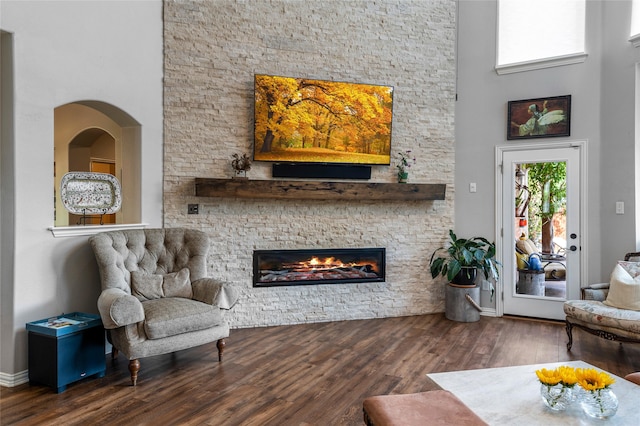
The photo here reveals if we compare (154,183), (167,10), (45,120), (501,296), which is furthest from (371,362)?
(167,10)

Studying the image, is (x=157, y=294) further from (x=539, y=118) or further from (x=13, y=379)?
(x=539, y=118)

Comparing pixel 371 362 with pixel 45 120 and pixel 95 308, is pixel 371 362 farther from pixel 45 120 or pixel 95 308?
pixel 45 120

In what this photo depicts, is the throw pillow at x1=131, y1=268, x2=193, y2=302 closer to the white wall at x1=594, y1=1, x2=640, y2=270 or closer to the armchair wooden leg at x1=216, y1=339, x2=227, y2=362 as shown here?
the armchair wooden leg at x1=216, y1=339, x2=227, y2=362

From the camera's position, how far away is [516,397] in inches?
104

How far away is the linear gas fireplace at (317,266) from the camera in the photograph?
5043 millimetres

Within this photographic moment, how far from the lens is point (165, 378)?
346 centimetres

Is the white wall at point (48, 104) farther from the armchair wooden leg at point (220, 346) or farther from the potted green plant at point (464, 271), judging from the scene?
the potted green plant at point (464, 271)

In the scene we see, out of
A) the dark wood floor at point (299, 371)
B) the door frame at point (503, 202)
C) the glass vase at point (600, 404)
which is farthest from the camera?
the door frame at point (503, 202)

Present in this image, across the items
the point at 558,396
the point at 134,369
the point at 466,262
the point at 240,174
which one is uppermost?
the point at 240,174

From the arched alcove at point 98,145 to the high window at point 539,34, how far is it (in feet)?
13.9

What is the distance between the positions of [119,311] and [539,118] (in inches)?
186

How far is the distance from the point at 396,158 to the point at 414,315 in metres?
1.90

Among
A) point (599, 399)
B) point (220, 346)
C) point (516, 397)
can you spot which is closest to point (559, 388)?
point (599, 399)

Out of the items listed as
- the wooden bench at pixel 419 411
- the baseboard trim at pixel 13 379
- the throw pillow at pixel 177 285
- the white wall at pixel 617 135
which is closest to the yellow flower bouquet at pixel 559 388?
the wooden bench at pixel 419 411
